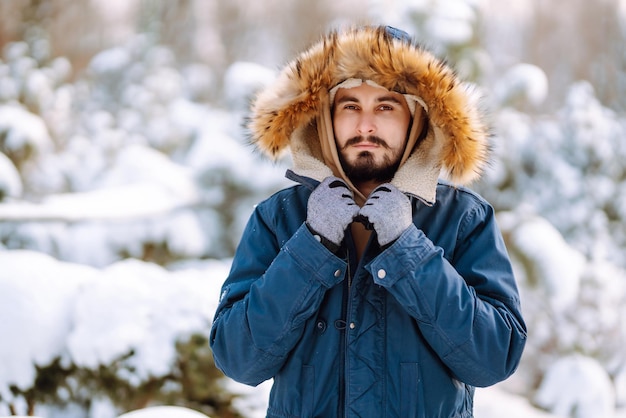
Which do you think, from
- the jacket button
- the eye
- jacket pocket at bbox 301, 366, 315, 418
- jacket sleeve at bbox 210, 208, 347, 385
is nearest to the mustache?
the eye

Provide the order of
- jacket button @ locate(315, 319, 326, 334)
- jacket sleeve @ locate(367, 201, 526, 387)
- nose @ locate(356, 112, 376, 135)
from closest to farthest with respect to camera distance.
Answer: jacket sleeve @ locate(367, 201, 526, 387)
jacket button @ locate(315, 319, 326, 334)
nose @ locate(356, 112, 376, 135)

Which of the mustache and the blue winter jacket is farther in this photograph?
the mustache

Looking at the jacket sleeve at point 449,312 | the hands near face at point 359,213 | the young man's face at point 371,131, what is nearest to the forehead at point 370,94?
the young man's face at point 371,131

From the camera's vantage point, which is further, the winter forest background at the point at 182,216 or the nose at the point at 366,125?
the winter forest background at the point at 182,216

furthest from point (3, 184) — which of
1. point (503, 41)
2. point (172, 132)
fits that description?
point (503, 41)

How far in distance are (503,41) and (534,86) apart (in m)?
13.4

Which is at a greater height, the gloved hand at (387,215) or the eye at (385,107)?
the eye at (385,107)

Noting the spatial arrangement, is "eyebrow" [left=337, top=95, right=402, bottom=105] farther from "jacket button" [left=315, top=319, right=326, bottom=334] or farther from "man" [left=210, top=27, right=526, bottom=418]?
"jacket button" [left=315, top=319, right=326, bottom=334]

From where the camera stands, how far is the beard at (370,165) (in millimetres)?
1810

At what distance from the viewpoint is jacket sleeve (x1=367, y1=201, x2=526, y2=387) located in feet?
5.11

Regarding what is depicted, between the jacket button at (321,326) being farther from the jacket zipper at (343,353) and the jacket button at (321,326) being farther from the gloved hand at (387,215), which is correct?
the gloved hand at (387,215)

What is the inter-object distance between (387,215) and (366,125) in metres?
0.32

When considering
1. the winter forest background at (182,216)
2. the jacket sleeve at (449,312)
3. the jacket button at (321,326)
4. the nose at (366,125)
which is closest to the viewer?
the jacket sleeve at (449,312)

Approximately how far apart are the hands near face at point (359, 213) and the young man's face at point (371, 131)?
0.57 ft
